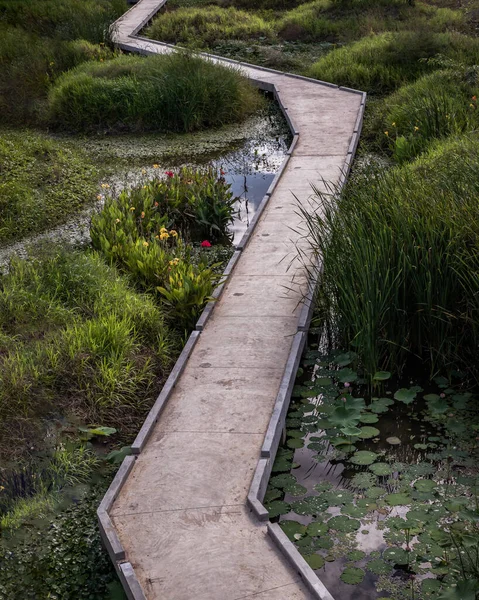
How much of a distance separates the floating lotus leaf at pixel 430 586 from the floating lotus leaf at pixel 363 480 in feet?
2.68

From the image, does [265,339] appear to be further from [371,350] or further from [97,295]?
[97,295]

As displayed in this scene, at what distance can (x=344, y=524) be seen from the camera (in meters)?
4.07

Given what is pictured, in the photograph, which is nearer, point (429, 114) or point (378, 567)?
point (378, 567)

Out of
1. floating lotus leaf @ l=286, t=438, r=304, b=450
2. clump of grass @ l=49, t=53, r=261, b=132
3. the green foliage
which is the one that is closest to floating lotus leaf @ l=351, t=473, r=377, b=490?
floating lotus leaf @ l=286, t=438, r=304, b=450

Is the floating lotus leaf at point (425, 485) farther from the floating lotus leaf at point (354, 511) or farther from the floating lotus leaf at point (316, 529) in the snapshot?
the floating lotus leaf at point (316, 529)

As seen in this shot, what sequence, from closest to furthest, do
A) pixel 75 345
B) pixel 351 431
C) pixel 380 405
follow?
pixel 351 431 → pixel 380 405 → pixel 75 345

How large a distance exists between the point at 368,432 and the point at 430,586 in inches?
51.9

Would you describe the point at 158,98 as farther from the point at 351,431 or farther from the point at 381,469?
the point at 381,469

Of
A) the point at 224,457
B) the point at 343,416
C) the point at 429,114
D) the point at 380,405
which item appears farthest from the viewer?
the point at 429,114

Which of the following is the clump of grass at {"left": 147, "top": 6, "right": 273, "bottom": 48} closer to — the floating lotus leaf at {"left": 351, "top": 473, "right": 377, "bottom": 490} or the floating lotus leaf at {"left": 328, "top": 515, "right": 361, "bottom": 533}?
the floating lotus leaf at {"left": 351, "top": 473, "right": 377, "bottom": 490}

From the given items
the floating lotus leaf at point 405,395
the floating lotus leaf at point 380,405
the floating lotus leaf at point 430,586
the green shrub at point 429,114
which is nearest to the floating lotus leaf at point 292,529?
the floating lotus leaf at point 430,586

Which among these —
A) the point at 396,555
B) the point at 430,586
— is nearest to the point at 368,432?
the point at 396,555

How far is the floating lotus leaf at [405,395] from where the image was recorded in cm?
501

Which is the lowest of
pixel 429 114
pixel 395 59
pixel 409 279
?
pixel 409 279
